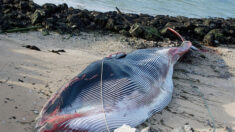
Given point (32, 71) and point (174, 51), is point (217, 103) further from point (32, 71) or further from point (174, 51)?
point (32, 71)

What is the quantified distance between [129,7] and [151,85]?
1057 centimetres

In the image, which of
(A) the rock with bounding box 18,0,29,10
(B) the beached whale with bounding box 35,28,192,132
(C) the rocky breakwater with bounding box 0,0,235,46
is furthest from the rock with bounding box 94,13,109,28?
(B) the beached whale with bounding box 35,28,192,132

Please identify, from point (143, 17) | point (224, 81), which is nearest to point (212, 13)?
point (143, 17)

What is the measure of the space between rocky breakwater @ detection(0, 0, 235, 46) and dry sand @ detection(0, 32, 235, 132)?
59 cm

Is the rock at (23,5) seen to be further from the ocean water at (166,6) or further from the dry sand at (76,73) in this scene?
the ocean water at (166,6)

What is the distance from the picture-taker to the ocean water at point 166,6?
13495 mm

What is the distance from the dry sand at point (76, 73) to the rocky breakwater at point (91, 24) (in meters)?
0.59

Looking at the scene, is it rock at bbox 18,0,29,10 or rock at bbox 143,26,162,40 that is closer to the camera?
rock at bbox 143,26,162,40

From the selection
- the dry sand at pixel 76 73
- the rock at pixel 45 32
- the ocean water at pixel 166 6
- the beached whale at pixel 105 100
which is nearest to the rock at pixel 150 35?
the dry sand at pixel 76 73

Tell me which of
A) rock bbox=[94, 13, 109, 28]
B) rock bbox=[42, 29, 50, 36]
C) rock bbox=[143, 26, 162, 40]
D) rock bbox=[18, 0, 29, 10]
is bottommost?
rock bbox=[42, 29, 50, 36]

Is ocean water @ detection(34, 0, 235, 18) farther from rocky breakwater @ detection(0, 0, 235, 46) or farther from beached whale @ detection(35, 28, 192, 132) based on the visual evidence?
beached whale @ detection(35, 28, 192, 132)

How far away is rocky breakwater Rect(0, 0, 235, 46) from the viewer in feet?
27.6

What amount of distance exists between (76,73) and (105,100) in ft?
7.13

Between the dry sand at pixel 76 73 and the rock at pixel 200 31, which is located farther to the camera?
the rock at pixel 200 31
